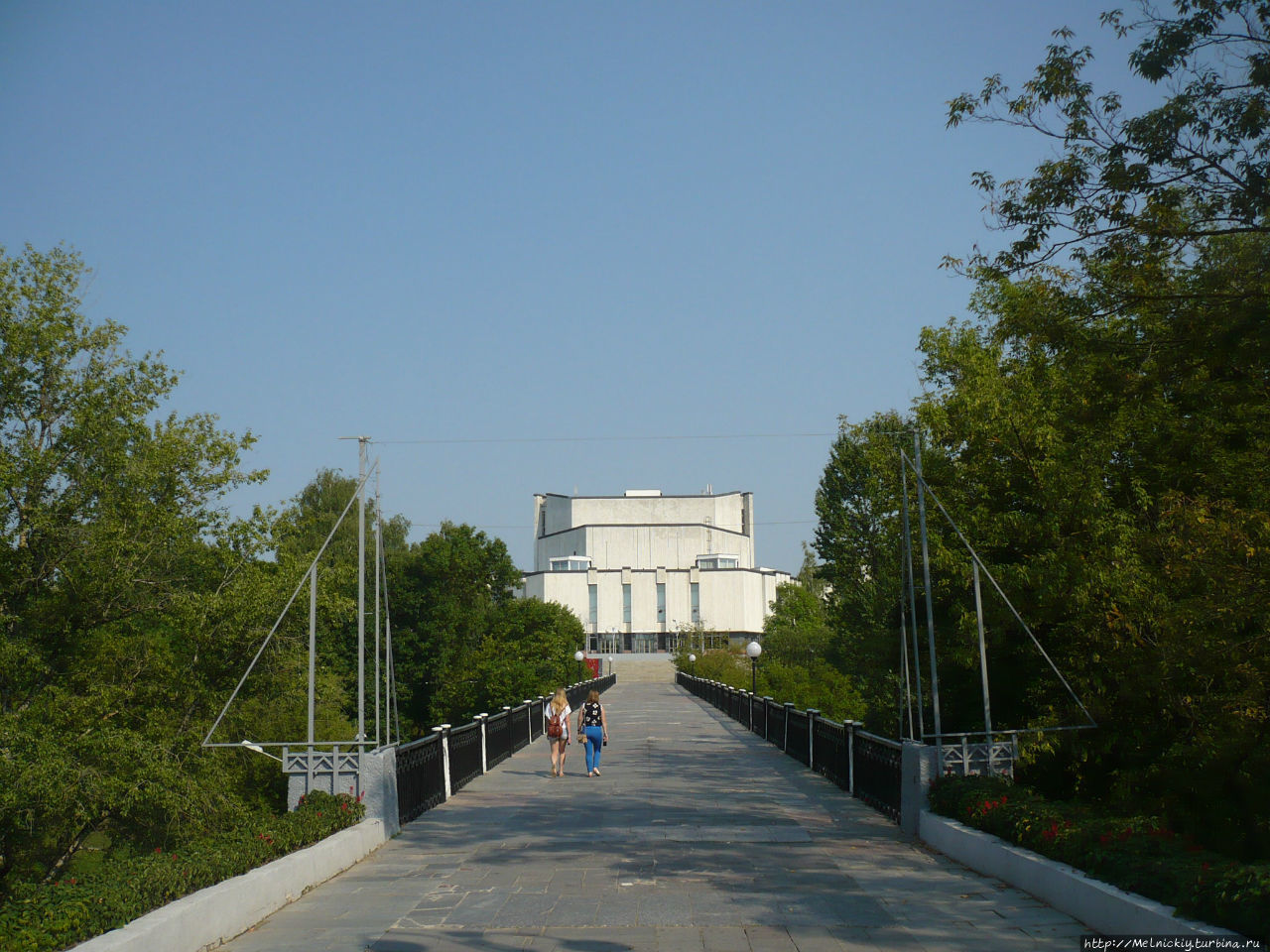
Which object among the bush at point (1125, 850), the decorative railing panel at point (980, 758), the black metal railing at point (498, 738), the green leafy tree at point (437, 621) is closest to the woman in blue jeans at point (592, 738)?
the black metal railing at point (498, 738)

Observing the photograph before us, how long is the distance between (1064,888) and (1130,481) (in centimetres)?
1085

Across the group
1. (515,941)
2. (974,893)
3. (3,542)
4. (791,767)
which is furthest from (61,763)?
(974,893)

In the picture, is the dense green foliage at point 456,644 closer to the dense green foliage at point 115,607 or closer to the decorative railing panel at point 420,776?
the dense green foliage at point 115,607

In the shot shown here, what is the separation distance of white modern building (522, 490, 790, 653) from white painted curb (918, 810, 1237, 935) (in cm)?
10379

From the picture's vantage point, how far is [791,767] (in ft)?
68.4

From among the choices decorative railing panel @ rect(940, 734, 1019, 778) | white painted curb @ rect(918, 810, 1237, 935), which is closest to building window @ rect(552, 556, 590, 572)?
decorative railing panel @ rect(940, 734, 1019, 778)

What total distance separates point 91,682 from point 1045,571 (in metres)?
21.0

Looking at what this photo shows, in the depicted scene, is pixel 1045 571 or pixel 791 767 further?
pixel 791 767

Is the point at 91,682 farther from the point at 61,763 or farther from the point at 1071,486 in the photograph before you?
the point at 1071,486

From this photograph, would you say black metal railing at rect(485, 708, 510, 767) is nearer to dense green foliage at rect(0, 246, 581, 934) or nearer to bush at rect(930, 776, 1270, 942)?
dense green foliage at rect(0, 246, 581, 934)

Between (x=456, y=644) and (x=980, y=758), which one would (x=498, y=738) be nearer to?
(x=980, y=758)

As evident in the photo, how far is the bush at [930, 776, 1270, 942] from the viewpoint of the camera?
6129 millimetres

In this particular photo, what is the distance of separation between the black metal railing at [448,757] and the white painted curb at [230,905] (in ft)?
9.50

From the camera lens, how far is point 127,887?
7031 millimetres
